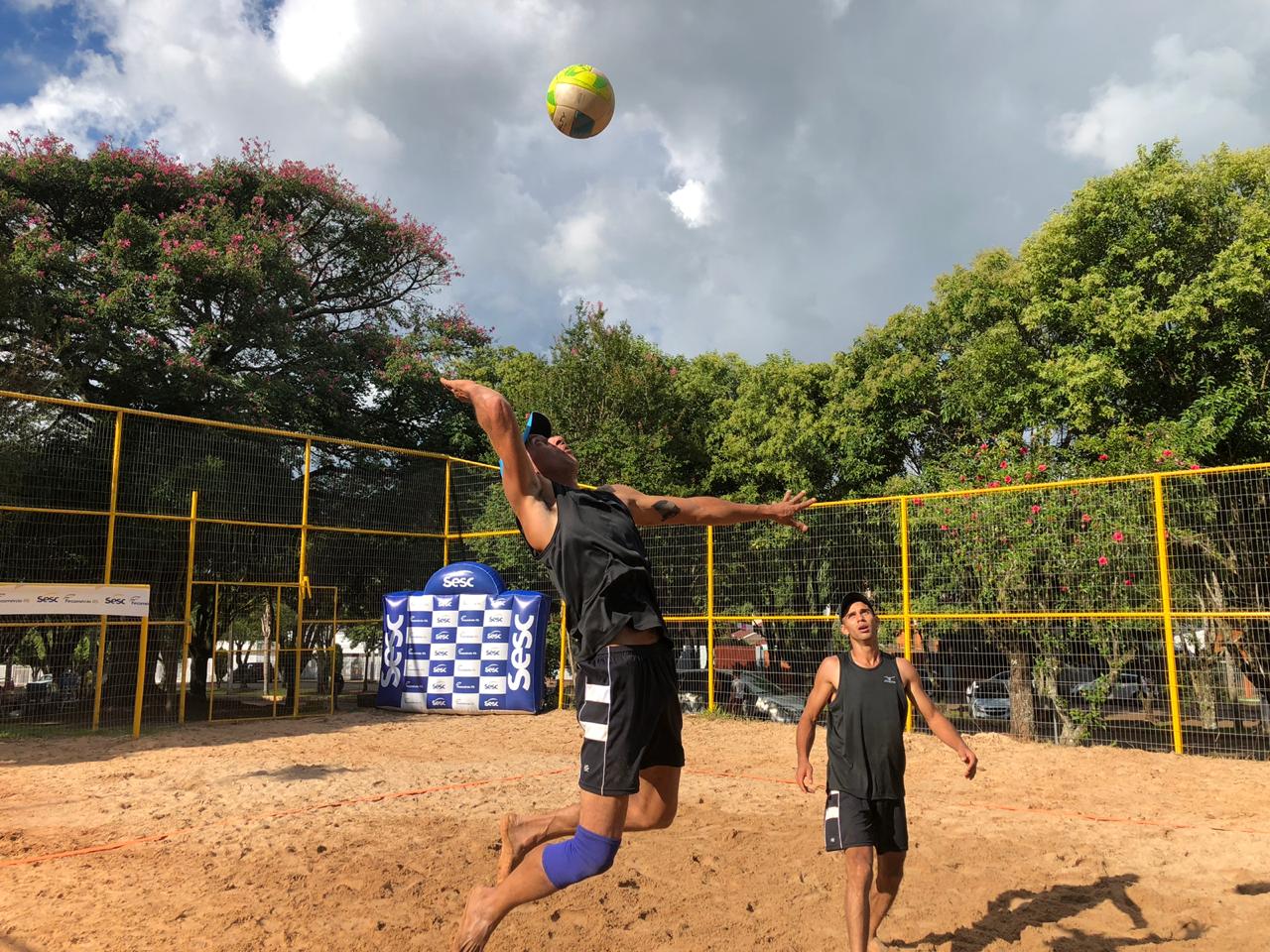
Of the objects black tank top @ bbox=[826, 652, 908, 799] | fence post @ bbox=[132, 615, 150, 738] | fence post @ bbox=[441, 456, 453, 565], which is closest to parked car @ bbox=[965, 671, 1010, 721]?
black tank top @ bbox=[826, 652, 908, 799]

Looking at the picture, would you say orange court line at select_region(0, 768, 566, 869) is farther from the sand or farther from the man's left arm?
the man's left arm

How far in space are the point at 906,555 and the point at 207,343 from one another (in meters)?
13.1

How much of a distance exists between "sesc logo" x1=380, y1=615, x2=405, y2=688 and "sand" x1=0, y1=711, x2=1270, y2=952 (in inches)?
172

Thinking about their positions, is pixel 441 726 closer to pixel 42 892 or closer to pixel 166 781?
pixel 166 781

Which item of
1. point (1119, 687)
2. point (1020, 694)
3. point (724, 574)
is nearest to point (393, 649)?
point (724, 574)

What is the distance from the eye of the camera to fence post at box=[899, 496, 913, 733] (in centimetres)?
1059

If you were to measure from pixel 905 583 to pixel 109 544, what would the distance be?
9999mm

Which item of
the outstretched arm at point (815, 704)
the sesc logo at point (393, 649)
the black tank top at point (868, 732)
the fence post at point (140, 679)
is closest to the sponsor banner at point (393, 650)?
the sesc logo at point (393, 649)

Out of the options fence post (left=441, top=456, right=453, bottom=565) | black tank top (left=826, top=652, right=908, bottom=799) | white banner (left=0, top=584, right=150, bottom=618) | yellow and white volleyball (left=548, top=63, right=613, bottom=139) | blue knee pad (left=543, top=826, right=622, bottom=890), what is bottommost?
blue knee pad (left=543, top=826, right=622, bottom=890)

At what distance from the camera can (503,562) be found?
49.5 feet

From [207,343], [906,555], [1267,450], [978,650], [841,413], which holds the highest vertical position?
[207,343]

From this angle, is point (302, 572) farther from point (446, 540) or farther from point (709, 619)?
point (709, 619)

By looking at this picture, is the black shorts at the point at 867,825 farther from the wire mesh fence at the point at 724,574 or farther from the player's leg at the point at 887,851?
the wire mesh fence at the point at 724,574

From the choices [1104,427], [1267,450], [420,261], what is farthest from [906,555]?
[420,261]
